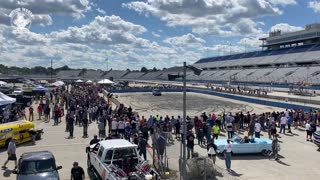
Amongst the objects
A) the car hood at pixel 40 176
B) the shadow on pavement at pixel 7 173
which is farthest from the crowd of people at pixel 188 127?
the car hood at pixel 40 176

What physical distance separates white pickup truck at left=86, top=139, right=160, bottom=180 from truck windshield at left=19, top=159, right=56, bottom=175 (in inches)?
65.8

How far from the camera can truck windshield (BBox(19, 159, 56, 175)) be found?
12648 millimetres

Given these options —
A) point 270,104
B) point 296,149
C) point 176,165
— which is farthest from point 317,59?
point 176,165

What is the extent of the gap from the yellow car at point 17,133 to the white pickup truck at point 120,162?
27.9ft

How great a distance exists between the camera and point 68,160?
59.1 ft

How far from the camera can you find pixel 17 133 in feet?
69.8

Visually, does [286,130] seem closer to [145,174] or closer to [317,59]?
[145,174]

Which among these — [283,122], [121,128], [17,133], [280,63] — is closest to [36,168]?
[17,133]

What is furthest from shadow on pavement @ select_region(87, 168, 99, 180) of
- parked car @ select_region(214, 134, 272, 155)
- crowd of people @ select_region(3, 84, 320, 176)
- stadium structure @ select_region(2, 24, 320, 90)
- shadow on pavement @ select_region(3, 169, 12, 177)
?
stadium structure @ select_region(2, 24, 320, 90)

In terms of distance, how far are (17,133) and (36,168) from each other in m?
9.32

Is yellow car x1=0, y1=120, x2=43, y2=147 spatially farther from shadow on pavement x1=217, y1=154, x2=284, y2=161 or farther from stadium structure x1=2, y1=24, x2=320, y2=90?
stadium structure x1=2, y1=24, x2=320, y2=90

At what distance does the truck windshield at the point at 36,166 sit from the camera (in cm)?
1265

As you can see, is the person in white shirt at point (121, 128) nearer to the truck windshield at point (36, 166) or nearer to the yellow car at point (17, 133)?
the yellow car at point (17, 133)

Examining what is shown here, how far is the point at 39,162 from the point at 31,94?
42.9 m
